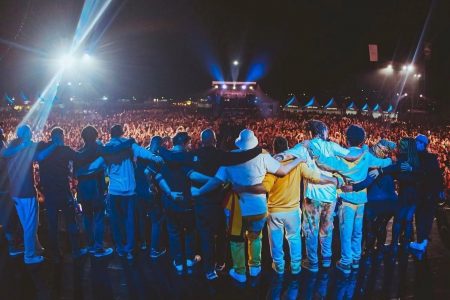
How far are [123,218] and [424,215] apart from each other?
459 cm

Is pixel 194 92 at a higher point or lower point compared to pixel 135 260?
higher

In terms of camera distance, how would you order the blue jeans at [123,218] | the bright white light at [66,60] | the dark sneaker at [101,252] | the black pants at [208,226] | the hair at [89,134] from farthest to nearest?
the bright white light at [66,60] → the dark sneaker at [101,252] → the blue jeans at [123,218] → the hair at [89,134] → the black pants at [208,226]

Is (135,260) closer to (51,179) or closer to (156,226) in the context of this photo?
(156,226)

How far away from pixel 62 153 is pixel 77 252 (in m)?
1.52

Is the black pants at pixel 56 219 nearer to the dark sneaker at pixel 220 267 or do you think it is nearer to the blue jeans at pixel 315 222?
the dark sneaker at pixel 220 267

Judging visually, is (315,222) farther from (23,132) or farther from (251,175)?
(23,132)

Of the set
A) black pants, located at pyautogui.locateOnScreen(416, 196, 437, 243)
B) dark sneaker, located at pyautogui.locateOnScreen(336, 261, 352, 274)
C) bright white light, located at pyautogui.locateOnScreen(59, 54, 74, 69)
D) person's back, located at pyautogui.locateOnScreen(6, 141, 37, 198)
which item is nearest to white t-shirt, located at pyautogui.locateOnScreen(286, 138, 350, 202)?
dark sneaker, located at pyautogui.locateOnScreen(336, 261, 352, 274)

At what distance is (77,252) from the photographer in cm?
538

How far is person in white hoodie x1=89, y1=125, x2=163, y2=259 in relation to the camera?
16.3 feet

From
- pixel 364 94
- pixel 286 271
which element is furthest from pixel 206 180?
pixel 364 94

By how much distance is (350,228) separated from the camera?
188 inches

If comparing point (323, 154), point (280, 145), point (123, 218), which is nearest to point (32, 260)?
point (123, 218)

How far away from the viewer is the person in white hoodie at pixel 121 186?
16.3 feet

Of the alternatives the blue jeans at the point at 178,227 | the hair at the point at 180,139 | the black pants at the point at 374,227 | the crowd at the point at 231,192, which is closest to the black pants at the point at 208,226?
the crowd at the point at 231,192
